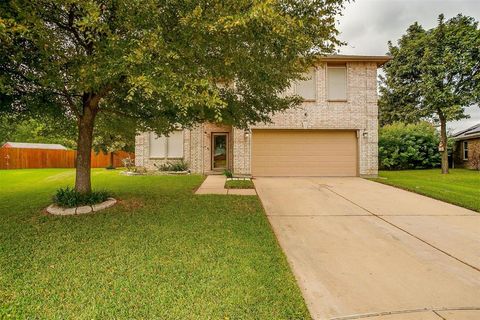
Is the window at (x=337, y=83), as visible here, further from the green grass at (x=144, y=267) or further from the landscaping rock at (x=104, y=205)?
the landscaping rock at (x=104, y=205)

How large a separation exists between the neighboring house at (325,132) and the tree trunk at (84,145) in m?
7.47

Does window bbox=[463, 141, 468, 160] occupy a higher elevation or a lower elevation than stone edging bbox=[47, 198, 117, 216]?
higher

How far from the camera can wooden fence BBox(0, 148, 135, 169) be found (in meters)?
20.8

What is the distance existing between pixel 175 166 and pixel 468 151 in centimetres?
1974

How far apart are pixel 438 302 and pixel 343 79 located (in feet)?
40.6

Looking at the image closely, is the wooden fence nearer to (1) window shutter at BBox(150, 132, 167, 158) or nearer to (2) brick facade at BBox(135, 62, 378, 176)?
(1) window shutter at BBox(150, 132, 167, 158)

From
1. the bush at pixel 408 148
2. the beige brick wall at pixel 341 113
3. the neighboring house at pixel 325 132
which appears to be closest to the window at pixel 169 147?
the neighboring house at pixel 325 132

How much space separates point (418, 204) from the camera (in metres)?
7.48

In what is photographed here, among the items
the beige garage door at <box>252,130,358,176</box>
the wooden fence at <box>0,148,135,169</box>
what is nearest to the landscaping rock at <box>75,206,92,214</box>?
the beige garage door at <box>252,130,358,176</box>

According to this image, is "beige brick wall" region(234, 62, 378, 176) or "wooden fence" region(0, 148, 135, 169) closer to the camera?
"beige brick wall" region(234, 62, 378, 176)

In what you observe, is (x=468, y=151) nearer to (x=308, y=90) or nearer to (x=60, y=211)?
(x=308, y=90)

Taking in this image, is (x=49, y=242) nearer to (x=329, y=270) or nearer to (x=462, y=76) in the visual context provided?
(x=329, y=270)

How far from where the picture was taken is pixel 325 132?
45.2 feet

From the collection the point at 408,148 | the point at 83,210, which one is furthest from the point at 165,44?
the point at 408,148
